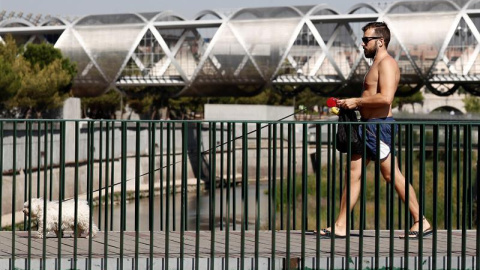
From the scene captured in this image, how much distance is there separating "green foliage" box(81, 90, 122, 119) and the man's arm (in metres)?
72.4

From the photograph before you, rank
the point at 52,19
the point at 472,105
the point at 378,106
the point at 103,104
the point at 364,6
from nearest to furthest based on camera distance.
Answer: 1. the point at 378,106
2. the point at 364,6
3. the point at 52,19
4. the point at 103,104
5. the point at 472,105

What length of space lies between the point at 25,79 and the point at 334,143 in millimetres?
47101

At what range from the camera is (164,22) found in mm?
77812

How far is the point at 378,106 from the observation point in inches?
349

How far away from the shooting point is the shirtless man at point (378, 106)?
878cm

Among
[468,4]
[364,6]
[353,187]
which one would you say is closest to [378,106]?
[353,187]

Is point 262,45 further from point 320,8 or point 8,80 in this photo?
point 8,80

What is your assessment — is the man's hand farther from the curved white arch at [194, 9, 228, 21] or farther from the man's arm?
the curved white arch at [194, 9, 228, 21]

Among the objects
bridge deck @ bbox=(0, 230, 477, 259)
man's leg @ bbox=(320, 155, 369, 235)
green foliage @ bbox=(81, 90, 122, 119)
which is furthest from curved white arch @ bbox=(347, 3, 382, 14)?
man's leg @ bbox=(320, 155, 369, 235)

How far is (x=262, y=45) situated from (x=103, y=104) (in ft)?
45.3

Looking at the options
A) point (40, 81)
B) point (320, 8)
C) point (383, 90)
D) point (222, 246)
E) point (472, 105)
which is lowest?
point (222, 246)

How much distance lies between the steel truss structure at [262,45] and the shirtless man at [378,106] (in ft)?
211

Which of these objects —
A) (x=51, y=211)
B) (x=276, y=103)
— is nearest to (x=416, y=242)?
(x=51, y=211)

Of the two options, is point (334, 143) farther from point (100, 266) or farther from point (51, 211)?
point (51, 211)
